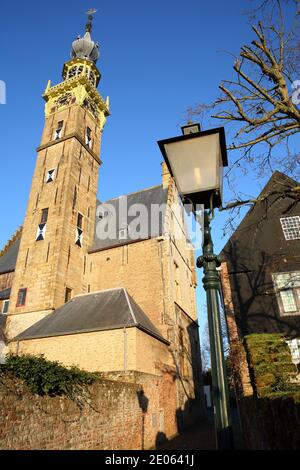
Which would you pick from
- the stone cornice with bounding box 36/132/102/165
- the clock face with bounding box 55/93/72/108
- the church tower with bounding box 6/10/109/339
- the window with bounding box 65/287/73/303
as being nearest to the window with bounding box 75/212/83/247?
the church tower with bounding box 6/10/109/339

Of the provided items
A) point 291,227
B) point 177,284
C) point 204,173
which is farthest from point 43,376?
point 177,284

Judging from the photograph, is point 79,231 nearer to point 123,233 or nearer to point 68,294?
point 123,233

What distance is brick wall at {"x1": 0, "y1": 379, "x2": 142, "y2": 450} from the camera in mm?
6945

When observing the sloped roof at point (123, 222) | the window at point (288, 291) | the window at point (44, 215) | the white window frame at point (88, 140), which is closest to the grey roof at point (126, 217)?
the sloped roof at point (123, 222)

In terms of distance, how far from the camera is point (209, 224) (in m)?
3.70

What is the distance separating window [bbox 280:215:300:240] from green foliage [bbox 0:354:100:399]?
502 inches

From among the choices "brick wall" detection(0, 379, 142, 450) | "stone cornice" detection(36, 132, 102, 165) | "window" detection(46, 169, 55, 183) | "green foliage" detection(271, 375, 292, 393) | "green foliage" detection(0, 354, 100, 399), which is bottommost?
"brick wall" detection(0, 379, 142, 450)

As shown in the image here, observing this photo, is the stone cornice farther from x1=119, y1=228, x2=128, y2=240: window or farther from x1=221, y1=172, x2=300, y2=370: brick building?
x1=221, y1=172, x2=300, y2=370: brick building

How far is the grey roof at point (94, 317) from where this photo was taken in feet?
51.4

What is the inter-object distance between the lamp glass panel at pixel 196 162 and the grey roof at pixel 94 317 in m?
12.4

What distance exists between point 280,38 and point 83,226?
65.0 ft

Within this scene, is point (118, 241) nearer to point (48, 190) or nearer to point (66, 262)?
point (66, 262)

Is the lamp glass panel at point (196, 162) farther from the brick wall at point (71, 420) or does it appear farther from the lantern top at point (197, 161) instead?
the brick wall at point (71, 420)

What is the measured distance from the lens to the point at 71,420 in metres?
8.66
